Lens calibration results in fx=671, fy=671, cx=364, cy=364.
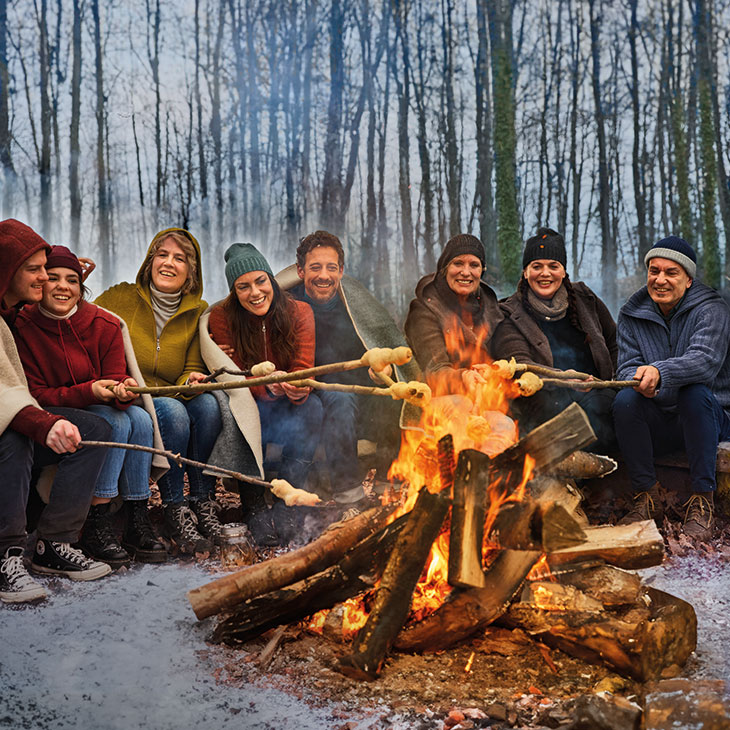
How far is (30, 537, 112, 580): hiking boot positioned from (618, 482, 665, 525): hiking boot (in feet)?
10.1

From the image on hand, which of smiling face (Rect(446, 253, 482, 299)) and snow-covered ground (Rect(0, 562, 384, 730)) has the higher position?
smiling face (Rect(446, 253, 482, 299))

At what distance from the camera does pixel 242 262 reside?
14.8ft

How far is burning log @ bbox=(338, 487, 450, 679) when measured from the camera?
246 cm

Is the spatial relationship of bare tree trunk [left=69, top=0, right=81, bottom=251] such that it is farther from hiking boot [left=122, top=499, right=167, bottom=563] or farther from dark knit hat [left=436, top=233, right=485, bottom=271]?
dark knit hat [left=436, top=233, right=485, bottom=271]

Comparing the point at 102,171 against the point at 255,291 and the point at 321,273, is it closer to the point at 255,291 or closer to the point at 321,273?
the point at 321,273

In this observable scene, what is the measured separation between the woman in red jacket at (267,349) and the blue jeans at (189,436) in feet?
0.99

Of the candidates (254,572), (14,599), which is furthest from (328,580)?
(14,599)

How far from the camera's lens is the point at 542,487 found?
10.5ft

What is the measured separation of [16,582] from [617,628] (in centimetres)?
272

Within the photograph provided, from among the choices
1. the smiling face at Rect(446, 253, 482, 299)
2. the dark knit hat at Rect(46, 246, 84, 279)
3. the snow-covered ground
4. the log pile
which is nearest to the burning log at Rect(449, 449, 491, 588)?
the log pile

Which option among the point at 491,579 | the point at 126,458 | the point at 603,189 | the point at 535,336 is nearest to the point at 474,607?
the point at 491,579

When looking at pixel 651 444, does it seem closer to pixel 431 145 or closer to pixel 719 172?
pixel 431 145

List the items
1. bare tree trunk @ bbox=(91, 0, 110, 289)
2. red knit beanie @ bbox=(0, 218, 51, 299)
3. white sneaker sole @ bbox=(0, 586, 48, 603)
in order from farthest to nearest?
1. bare tree trunk @ bbox=(91, 0, 110, 289)
2. red knit beanie @ bbox=(0, 218, 51, 299)
3. white sneaker sole @ bbox=(0, 586, 48, 603)

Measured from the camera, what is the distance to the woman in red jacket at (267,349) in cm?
447
